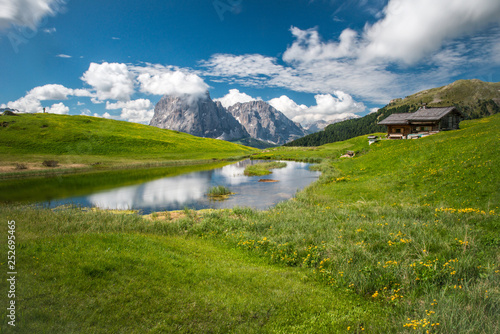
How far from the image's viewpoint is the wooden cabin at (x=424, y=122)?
170 feet

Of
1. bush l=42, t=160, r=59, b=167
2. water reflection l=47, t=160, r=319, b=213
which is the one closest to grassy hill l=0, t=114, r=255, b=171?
bush l=42, t=160, r=59, b=167

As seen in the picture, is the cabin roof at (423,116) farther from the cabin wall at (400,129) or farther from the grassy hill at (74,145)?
Result: the grassy hill at (74,145)

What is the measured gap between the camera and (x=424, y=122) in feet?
177

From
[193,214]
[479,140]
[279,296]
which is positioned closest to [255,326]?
[279,296]

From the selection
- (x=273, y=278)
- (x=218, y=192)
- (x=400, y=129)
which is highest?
(x=400, y=129)

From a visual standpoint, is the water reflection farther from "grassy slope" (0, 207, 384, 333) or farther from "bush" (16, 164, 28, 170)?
"bush" (16, 164, 28, 170)

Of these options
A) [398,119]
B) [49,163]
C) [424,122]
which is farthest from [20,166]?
[424,122]

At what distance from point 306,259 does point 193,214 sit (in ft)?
42.7

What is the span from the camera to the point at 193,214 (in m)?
21.0

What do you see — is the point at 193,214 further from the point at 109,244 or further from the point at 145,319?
the point at 145,319

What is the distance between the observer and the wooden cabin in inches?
2040

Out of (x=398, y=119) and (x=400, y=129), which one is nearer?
(x=398, y=119)

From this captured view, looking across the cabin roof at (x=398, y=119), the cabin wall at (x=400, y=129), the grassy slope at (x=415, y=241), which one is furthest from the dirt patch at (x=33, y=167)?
the cabin wall at (x=400, y=129)

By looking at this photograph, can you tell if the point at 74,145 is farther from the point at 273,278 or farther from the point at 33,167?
the point at 273,278
